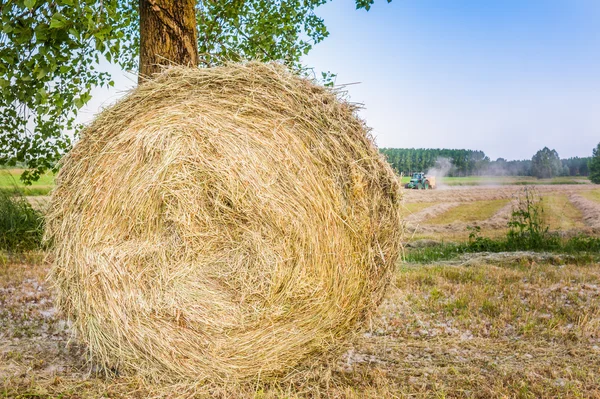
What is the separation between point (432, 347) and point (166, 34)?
168 inches

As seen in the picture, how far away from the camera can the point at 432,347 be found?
5.35m

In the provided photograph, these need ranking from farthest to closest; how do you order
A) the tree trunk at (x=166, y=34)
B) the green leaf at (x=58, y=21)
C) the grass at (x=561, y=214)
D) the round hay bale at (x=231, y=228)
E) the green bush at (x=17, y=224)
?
the grass at (x=561, y=214), the green bush at (x=17, y=224), the tree trunk at (x=166, y=34), the green leaf at (x=58, y=21), the round hay bale at (x=231, y=228)

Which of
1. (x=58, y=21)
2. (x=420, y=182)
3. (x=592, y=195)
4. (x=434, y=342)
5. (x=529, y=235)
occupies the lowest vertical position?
(x=434, y=342)

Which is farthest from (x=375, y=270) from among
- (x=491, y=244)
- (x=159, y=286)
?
(x=491, y=244)

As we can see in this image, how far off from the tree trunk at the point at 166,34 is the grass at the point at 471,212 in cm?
1145

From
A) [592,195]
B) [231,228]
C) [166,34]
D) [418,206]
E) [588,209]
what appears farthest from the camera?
[418,206]

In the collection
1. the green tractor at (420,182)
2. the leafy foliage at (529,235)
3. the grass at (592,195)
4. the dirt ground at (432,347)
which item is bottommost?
the dirt ground at (432,347)

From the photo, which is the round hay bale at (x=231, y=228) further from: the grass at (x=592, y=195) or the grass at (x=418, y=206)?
the grass at (x=592, y=195)

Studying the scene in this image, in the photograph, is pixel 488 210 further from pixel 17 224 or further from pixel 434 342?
pixel 17 224

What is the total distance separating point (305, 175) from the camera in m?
3.95

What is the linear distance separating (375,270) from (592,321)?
10.7 feet

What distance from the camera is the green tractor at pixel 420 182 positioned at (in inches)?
878

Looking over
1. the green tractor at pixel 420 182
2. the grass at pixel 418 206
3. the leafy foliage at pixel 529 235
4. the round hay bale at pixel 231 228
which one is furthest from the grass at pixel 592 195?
the round hay bale at pixel 231 228

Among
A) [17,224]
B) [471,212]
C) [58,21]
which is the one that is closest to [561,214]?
[471,212]
